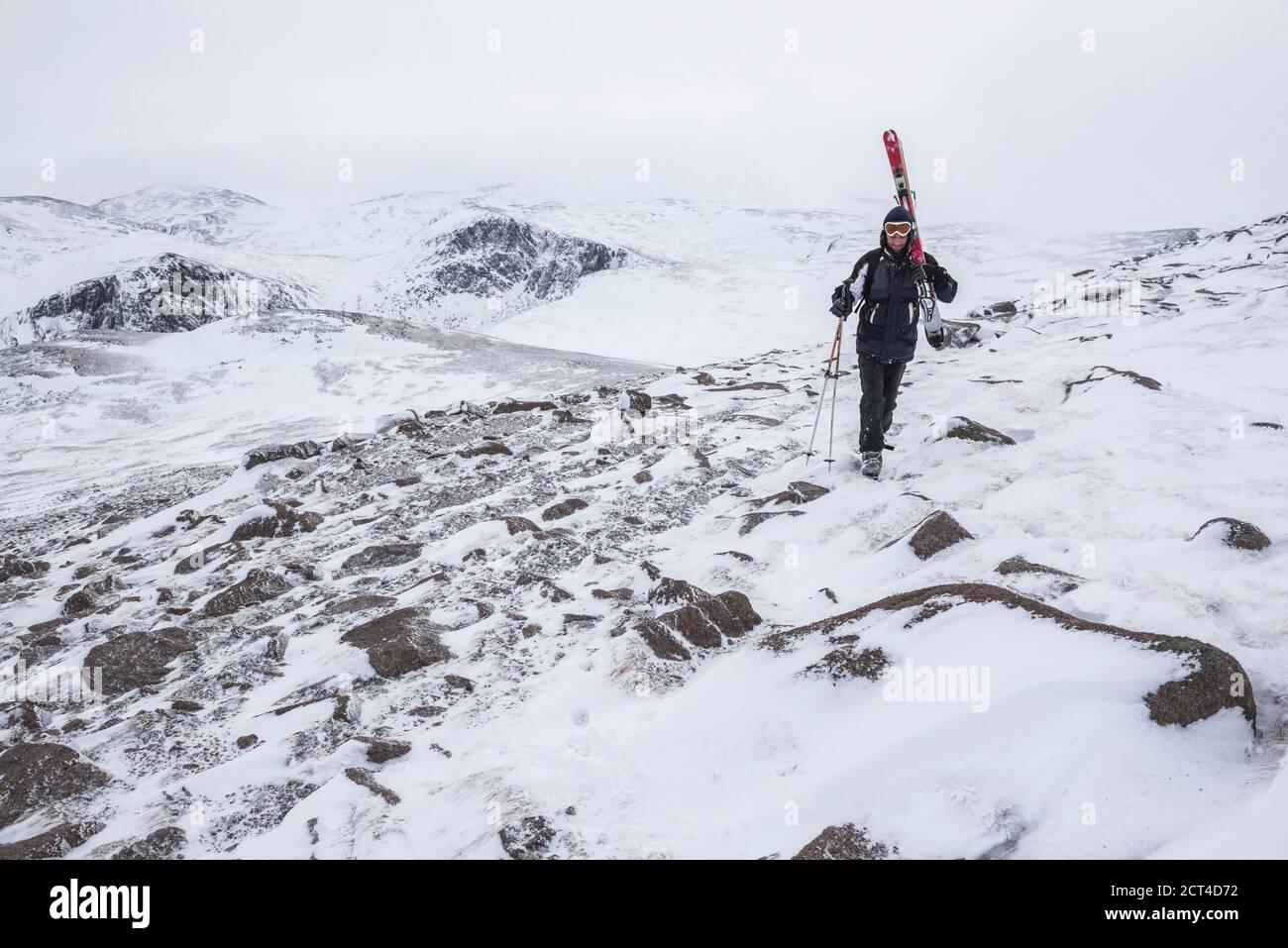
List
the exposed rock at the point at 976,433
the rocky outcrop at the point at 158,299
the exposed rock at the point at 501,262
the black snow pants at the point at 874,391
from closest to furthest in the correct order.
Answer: the black snow pants at the point at 874,391
the exposed rock at the point at 976,433
the rocky outcrop at the point at 158,299
the exposed rock at the point at 501,262

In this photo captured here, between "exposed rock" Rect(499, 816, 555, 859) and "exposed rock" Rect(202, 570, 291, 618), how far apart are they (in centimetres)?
476

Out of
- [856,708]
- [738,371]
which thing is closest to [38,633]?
[856,708]

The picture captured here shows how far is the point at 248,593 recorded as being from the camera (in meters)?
6.69

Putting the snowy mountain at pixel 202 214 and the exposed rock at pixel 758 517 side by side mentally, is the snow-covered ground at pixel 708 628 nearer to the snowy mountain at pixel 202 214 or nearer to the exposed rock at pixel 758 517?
the exposed rock at pixel 758 517

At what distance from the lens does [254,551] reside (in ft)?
26.6

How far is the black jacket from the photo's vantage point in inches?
288

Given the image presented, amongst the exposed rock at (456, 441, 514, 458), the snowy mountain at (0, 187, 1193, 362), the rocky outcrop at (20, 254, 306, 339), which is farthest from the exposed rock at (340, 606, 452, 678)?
the rocky outcrop at (20, 254, 306, 339)

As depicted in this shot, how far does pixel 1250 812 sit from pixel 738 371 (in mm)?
18108

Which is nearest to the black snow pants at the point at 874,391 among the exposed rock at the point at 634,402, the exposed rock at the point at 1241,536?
the exposed rock at the point at 1241,536

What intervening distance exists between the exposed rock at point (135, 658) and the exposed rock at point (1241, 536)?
7.94m

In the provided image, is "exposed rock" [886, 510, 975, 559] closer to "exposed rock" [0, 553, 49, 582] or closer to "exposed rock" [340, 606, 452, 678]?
"exposed rock" [340, 606, 452, 678]

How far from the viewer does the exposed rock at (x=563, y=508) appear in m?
8.15

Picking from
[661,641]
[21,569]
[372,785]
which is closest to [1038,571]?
[661,641]
